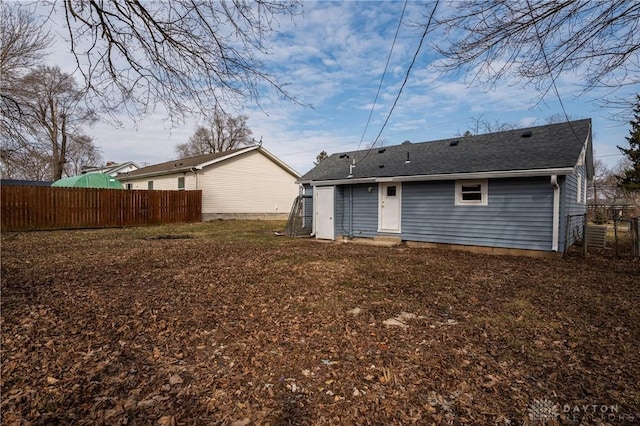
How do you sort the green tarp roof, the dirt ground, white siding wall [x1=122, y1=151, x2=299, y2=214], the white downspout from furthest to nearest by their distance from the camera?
the green tarp roof → white siding wall [x1=122, y1=151, x2=299, y2=214] → the white downspout → the dirt ground

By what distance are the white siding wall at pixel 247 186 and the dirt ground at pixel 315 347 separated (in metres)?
13.4

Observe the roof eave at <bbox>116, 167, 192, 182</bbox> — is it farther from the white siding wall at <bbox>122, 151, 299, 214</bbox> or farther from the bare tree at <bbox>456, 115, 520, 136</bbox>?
the bare tree at <bbox>456, 115, 520, 136</bbox>

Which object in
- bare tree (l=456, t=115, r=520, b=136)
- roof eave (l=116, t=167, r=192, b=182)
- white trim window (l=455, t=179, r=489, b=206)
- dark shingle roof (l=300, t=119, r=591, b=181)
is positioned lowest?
white trim window (l=455, t=179, r=489, b=206)

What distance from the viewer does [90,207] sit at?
1498 centimetres

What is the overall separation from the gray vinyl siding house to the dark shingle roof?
3 centimetres

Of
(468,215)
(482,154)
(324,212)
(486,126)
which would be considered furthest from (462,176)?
(486,126)

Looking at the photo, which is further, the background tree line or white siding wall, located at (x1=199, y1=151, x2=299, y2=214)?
white siding wall, located at (x1=199, y1=151, x2=299, y2=214)

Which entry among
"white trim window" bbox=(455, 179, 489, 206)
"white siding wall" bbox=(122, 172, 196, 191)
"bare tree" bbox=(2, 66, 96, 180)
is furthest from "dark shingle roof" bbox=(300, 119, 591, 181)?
"white siding wall" bbox=(122, 172, 196, 191)

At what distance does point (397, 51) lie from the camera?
548cm

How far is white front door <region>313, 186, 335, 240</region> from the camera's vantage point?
12383mm

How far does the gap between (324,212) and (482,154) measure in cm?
603

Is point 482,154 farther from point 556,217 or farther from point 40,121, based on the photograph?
point 40,121

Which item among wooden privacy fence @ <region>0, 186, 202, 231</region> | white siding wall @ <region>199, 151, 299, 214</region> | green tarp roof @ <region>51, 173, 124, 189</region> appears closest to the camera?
wooden privacy fence @ <region>0, 186, 202, 231</region>

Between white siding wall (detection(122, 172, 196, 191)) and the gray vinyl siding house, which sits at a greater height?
white siding wall (detection(122, 172, 196, 191))
